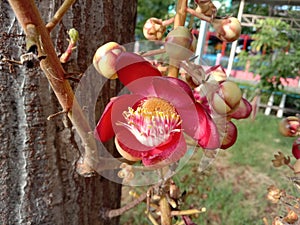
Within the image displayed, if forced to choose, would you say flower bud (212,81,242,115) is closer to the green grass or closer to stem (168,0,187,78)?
stem (168,0,187,78)

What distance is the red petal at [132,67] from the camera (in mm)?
221

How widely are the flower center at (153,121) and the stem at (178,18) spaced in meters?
0.02

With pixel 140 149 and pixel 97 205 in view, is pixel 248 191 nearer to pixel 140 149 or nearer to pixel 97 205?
pixel 97 205

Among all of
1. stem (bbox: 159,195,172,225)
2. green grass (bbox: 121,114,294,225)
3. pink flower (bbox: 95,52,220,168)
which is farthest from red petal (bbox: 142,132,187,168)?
green grass (bbox: 121,114,294,225)

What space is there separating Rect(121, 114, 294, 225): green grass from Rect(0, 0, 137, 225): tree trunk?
610 mm

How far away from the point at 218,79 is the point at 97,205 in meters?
0.30

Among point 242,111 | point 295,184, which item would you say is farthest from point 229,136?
point 295,184

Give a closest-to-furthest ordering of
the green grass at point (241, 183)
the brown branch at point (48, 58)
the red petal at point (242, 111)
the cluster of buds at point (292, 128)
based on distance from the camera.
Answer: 1. the brown branch at point (48, 58)
2. the red petal at point (242, 111)
3. the cluster of buds at point (292, 128)
4. the green grass at point (241, 183)

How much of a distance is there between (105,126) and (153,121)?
34mm

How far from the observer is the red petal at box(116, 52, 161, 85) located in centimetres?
22

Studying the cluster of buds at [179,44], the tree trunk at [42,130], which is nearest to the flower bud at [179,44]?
the cluster of buds at [179,44]

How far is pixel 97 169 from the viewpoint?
316 mm

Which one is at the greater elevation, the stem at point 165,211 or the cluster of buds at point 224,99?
the cluster of buds at point 224,99

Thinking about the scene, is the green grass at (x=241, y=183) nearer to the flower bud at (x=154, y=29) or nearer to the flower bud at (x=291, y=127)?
the flower bud at (x=291, y=127)
